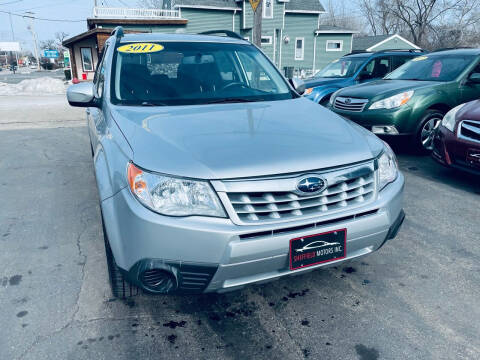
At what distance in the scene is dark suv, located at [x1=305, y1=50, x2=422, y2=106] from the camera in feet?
28.0

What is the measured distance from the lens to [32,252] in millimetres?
3168

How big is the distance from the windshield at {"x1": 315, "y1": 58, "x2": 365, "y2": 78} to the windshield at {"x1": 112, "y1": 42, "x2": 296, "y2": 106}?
6.00 m

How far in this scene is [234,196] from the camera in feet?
6.23

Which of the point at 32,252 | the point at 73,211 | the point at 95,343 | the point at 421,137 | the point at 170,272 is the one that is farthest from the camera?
the point at 421,137

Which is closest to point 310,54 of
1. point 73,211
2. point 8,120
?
point 8,120

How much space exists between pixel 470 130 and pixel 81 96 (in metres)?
3.90

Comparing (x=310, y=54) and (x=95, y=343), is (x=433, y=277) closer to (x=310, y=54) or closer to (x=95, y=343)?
(x=95, y=343)

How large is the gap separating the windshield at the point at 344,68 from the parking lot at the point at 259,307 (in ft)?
19.8

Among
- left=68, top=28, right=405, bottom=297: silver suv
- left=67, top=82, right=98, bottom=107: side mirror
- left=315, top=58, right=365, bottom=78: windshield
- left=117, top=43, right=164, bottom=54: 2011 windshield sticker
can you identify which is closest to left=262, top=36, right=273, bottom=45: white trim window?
left=315, top=58, right=365, bottom=78: windshield

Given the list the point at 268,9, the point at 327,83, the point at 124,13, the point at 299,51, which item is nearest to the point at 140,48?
the point at 327,83

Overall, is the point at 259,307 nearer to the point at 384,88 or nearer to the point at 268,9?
the point at 384,88

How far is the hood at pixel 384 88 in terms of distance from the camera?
5.73 meters

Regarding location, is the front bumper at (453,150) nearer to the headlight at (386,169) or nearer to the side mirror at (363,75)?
the headlight at (386,169)

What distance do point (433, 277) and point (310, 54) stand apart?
1150 inches
